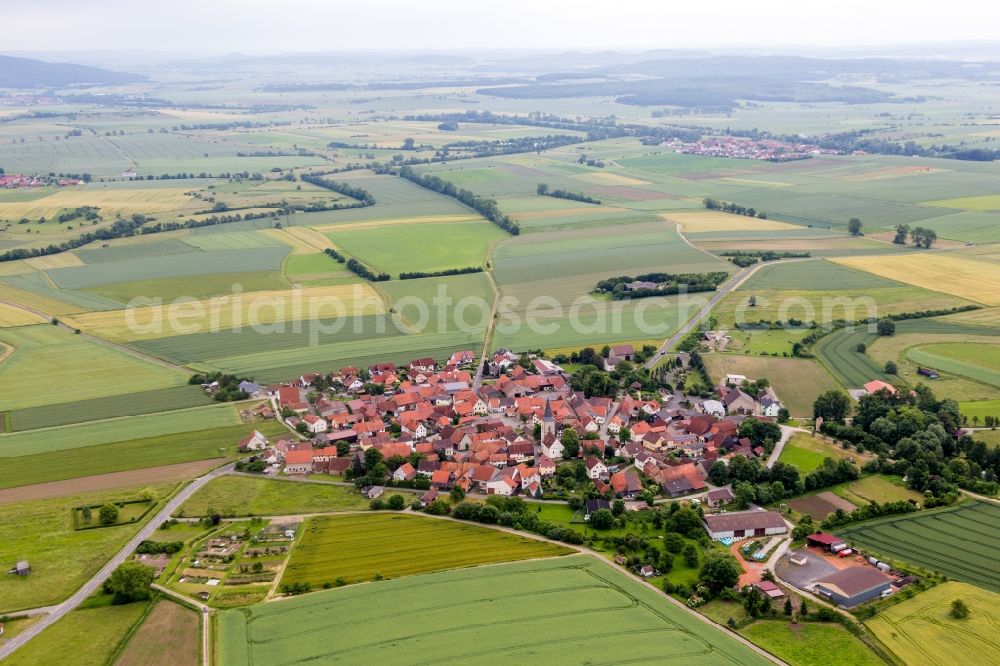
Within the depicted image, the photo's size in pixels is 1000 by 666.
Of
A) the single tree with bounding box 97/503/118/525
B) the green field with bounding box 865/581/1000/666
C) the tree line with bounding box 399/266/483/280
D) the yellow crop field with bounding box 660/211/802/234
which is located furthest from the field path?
the yellow crop field with bounding box 660/211/802/234

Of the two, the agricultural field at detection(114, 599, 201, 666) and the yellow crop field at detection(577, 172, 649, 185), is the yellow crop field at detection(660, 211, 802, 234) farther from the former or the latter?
the agricultural field at detection(114, 599, 201, 666)

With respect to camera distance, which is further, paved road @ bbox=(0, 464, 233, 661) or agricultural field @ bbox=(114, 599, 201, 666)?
paved road @ bbox=(0, 464, 233, 661)

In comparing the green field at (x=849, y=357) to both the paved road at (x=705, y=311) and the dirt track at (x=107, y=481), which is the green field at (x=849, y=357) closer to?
the paved road at (x=705, y=311)

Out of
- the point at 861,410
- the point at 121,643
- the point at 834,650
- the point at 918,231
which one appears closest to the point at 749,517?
the point at 834,650

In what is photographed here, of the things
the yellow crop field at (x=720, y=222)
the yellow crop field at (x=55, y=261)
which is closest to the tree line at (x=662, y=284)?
the yellow crop field at (x=720, y=222)

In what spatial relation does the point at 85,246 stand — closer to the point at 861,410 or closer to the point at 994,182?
the point at 861,410

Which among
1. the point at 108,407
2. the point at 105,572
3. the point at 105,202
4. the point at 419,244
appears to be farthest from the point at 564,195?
the point at 105,572
